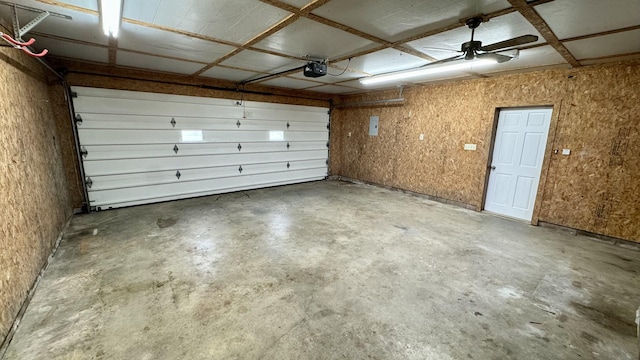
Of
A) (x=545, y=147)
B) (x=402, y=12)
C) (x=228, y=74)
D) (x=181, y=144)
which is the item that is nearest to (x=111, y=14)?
(x=402, y=12)

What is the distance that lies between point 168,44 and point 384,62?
2.89 meters

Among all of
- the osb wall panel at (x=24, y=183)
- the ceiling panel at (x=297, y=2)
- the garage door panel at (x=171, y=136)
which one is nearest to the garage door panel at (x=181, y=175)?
the garage door panel at (x=171, y=136)

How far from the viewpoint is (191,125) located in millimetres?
5324

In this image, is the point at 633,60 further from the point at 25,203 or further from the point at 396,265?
the point at 25,203

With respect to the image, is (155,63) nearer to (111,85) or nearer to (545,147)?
(111,85)

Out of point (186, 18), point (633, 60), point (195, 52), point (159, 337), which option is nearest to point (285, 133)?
point (195, 52)

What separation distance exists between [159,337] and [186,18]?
2.68 metres

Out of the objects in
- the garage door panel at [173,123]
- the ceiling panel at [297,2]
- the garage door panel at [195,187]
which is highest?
the ceiling panel at [297,2]

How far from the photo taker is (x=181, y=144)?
526 centimetres

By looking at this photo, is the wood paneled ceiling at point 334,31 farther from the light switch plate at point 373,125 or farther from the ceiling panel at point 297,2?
the light switch plate at point 373,125

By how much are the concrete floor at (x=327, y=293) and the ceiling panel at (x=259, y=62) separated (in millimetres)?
2496

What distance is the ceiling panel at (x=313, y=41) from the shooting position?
2543mm

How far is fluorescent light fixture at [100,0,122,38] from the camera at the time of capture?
2.00 metres

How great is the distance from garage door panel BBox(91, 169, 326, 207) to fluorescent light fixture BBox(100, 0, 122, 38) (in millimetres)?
3161
